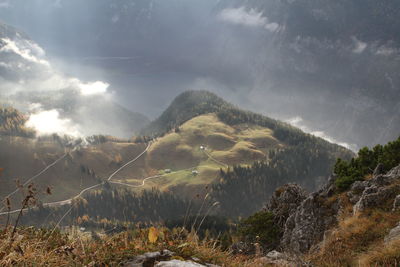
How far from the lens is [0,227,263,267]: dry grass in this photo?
18.9 ft

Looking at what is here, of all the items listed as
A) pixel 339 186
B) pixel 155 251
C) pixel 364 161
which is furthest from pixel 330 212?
pixel 155 251

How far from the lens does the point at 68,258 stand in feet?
20.4

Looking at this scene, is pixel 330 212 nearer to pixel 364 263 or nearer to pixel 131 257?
pixel 364 263

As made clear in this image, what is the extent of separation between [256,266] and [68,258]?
473cm

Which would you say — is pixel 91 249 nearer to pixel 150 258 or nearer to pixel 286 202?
pixel 150 258

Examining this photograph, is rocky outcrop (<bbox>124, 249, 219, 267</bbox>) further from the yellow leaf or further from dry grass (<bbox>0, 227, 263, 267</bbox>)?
the yellow leaf

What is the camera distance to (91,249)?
7.25 meters

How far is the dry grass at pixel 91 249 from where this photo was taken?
5.77 metres

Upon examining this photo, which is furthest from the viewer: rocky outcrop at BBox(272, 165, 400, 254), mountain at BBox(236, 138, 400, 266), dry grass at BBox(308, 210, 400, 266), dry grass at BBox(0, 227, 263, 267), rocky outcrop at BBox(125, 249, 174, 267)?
rocky outcrop at BBox(272, 165, 400, 254)

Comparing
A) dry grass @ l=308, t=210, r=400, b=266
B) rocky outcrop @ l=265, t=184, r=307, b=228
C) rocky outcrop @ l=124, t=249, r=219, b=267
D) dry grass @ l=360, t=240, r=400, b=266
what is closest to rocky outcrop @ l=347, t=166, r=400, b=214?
dry grass @ l=308, t=210, r=400, b=266

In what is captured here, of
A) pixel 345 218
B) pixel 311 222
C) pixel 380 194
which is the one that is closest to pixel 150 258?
pixel 380 194

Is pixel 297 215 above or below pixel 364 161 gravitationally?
below

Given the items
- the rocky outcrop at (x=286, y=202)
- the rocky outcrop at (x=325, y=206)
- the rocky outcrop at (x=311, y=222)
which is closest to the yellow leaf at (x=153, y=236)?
the rocky outcrop at (x=325, y=206)

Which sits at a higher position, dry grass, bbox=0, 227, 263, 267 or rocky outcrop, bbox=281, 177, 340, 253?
dry grass, bbox=0, 227, 263, 267
